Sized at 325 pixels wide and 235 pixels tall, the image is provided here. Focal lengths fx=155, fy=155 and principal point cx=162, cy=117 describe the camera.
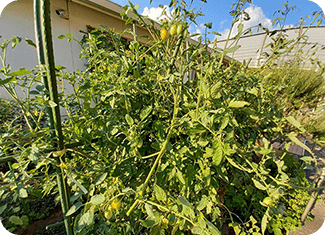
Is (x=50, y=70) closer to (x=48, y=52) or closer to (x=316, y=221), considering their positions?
(x=48, y=52)

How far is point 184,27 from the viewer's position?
19.7 inches

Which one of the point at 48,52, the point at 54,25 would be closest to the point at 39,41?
the point at 48,52

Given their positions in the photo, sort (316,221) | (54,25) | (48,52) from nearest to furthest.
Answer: (48,52), (316,221), (54,25)

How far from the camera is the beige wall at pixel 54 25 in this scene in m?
2.26

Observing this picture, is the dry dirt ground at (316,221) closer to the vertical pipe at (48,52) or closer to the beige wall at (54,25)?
the vertical pipe at (48,52)

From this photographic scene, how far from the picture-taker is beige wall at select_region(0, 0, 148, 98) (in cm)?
226

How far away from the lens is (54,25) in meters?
2.60

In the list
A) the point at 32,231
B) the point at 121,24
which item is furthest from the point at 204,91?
the point at 121,24

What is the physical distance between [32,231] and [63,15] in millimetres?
2985

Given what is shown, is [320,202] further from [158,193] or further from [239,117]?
[158,193]

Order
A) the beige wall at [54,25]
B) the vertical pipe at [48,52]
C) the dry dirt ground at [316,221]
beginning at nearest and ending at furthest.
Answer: the vertical pipe at [48,52] < the dry dirt ground at [316,221] < the beige wall at [54,25]

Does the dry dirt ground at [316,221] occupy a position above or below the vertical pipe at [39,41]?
below

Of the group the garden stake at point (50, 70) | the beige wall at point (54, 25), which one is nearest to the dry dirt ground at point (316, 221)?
the garden stake at point (50, 70)

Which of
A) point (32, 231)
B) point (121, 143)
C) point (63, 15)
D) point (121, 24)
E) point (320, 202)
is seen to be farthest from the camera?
point (121, 24)
